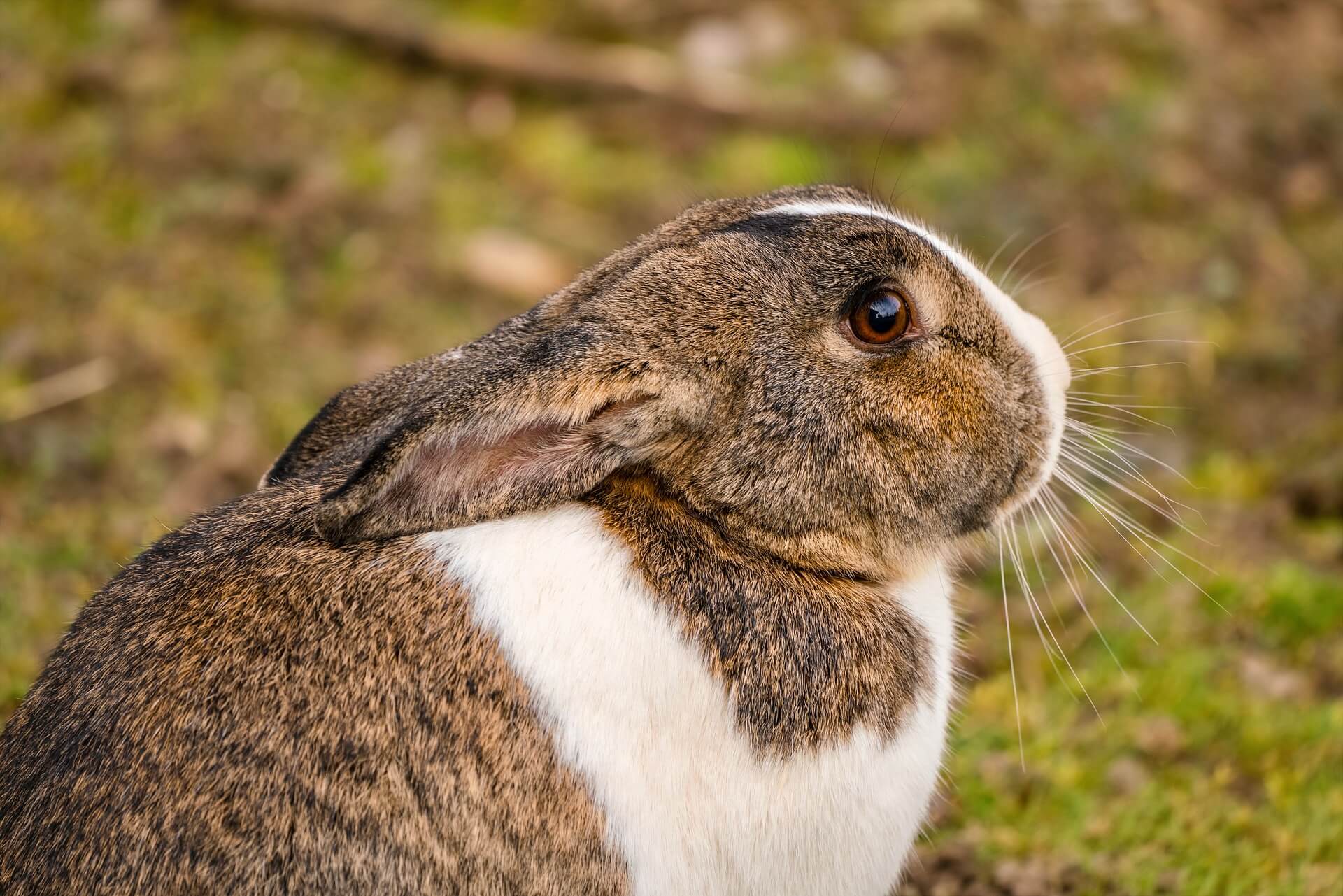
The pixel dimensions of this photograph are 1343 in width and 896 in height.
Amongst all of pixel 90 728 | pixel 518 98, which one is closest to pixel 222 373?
pixel 518 98

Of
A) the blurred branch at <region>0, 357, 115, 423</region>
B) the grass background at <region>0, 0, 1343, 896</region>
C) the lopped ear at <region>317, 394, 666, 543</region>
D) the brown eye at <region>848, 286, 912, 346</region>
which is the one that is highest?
the brown eye at <region>848, 286, 912, 346</region>

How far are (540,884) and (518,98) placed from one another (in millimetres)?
6099

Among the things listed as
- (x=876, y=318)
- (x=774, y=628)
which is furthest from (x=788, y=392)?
(x=774, y=628)

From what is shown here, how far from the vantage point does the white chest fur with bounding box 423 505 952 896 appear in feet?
9.25

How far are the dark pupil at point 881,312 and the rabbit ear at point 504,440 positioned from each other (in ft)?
1.75

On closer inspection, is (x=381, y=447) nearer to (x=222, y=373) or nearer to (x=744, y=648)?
(x=744, y=648)

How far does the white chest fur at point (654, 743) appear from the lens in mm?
2818

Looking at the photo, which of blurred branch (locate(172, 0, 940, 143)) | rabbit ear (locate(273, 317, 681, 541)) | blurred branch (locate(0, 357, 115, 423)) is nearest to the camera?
rabbit ear (locate(273, 317, 681, 541))

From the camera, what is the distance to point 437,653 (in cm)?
281

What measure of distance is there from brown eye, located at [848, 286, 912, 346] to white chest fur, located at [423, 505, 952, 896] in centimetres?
77

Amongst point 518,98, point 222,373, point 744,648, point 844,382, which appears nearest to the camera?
point 744,648

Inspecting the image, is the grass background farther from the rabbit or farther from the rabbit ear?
the rabbit ear

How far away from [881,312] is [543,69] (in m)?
5.30

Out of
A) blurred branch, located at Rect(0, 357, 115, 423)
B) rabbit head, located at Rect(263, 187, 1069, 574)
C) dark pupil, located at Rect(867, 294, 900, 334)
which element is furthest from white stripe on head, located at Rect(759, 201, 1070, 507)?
blurred branch, located at Rect(0, 357, 115, 423)
